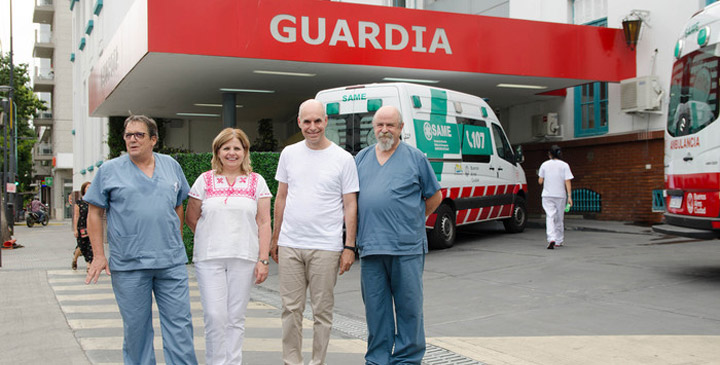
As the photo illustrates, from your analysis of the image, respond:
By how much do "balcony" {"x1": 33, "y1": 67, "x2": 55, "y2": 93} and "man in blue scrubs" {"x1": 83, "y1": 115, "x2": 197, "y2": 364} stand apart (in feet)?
182

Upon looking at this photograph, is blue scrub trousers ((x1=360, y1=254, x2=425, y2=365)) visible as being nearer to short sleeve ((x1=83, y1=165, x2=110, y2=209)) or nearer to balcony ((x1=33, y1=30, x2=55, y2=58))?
short sleeve ((x1=83, y1=165, x2=110, y2=209))

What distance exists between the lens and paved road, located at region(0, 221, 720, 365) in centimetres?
529

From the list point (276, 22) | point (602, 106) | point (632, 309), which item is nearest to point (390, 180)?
point (632, 309)

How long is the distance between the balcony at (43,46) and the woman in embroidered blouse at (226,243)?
5449cm

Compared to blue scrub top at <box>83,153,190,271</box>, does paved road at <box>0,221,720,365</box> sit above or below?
below

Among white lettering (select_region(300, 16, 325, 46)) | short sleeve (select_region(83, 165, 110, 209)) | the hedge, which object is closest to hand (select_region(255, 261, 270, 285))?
short sleeve (select_region(83, 165, 110, 209))

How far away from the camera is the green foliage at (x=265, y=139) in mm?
20609

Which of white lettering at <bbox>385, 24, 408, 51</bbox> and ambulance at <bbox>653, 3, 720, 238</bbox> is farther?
white lettering at <bbox>385, 24, 408, 51</bbox>

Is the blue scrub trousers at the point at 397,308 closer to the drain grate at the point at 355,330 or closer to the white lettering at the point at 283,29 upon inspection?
the drain grate at the point at 355,330

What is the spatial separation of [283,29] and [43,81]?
48.2 metres

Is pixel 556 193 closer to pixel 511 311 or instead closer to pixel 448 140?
pixel 448 140

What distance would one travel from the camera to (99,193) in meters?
4.15

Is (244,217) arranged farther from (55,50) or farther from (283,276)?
(55,50)

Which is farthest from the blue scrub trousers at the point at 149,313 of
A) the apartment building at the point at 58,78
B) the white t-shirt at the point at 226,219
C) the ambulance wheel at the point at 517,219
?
the apartment building at the point at 58,78
